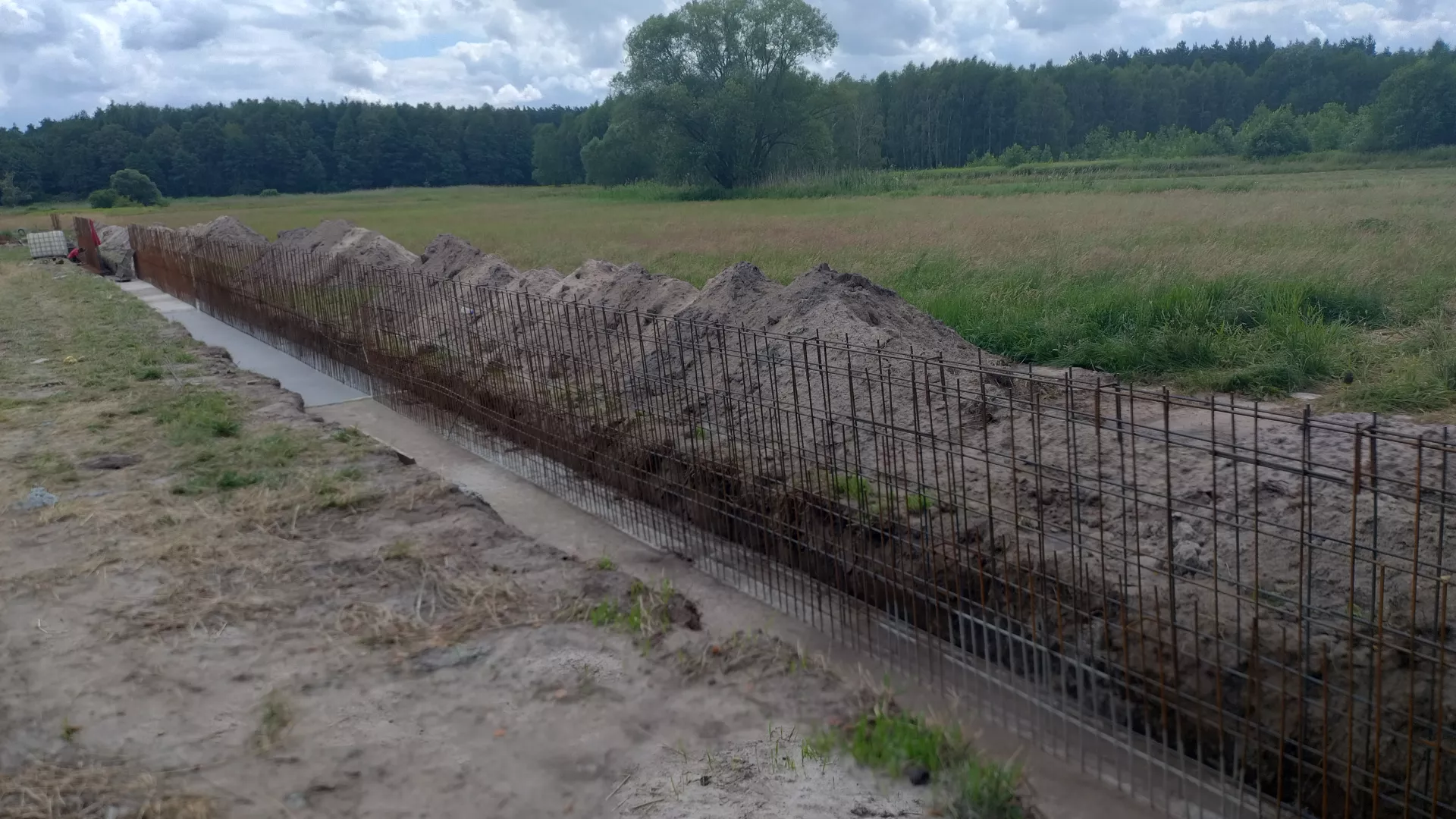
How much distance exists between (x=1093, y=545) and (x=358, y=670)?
10.7ft

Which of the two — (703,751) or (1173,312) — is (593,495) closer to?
(703,751)

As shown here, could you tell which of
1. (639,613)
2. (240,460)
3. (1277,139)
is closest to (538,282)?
(240,460)

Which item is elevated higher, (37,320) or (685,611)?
(37,320)

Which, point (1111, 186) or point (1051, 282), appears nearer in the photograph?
point (1051, 282)

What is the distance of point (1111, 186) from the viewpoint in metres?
30.3

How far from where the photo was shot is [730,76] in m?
55.7

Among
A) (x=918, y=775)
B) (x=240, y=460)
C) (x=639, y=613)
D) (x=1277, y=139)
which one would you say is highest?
(x=1277, y=139)

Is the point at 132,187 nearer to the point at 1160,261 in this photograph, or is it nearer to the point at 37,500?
the point at 37,500

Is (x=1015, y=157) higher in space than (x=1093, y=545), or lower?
higher

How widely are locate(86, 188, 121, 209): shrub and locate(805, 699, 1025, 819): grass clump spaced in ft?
229

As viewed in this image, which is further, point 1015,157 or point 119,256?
point 1015,157

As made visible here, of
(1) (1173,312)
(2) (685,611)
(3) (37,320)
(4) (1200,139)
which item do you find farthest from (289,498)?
(4) (1200,139)

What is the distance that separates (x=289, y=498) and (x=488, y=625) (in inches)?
92.9

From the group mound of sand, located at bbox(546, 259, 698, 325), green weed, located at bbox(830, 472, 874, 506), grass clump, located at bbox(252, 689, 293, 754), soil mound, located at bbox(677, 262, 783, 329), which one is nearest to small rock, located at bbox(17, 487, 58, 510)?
grass clump, located at bbox(252, 689, 293, 754)
